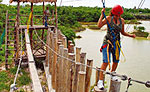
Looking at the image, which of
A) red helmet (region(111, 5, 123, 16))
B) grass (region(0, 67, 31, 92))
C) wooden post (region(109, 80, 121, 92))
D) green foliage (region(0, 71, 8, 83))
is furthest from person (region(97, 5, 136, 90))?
green foliage (region(0, 71, 8, 83))

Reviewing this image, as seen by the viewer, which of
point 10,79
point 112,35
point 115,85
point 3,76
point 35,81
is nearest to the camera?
point 115,85

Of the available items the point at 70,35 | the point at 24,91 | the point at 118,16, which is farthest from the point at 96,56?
the point at 118,16

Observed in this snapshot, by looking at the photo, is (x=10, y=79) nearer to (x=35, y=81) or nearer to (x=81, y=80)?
(x=35, y=81)

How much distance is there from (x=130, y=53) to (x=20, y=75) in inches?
298

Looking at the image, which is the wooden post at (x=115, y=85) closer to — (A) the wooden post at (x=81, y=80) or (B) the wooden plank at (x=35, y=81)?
→ (A) the wooden post at (x=81, y=80)

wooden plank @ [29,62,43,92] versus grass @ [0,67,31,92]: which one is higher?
wooden plank @ [29,62,43,92]

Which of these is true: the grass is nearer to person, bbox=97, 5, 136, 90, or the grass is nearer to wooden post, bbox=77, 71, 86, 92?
wooden post, bbox=77, 71, 86, 92

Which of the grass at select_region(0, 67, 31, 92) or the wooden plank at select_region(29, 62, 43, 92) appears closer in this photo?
the wooden plank at select_region(29, 62, 43, 92)

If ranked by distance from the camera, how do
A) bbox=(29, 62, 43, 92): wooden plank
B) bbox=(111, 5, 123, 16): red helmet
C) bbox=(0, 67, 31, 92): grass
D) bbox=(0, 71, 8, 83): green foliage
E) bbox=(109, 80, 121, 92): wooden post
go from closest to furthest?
bbox=(109, 80, 121, 92): wooden post → bbox=(29, 62, 43, 92): wooden plank → bbox=(111, 5, 123, 16): red helmet → bbox=(0, 67, 31, 92): grass → bbox=(0, 71, 8, 83): green foliage

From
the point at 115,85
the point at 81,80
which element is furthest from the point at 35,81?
the point at 115,85

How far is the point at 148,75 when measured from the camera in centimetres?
830

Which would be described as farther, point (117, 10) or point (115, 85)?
point (117, 10)

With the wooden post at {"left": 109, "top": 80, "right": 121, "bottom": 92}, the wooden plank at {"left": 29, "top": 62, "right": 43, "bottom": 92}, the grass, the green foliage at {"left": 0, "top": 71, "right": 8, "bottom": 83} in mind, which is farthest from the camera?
the green foliage at {"left": 0, "top": 71, "right": 8, "bottom": 83}

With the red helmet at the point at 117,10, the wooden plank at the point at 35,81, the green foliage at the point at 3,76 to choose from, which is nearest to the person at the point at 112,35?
the red helmet at the point at 117,10
